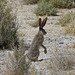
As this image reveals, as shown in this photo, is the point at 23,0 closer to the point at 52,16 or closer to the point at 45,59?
the point at 52,16

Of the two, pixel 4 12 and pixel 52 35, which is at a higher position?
pixel 4 12

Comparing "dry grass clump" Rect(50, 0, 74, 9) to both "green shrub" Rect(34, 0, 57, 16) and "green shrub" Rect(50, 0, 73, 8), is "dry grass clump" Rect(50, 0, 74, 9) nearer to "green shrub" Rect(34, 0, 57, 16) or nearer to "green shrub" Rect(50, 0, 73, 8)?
"green shrub" Rect(50, 0, 73, 8)

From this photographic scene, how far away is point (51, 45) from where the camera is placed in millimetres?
8711

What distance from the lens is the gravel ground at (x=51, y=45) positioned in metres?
6.14

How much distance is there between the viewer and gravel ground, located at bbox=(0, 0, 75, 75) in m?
6.14

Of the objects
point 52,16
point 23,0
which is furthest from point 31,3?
point 52,16

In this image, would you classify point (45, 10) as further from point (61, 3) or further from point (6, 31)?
point (6, 31)

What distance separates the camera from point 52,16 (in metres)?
14.2

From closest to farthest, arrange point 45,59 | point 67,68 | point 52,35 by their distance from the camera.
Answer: point 67,68, point 45,59, point 52,35

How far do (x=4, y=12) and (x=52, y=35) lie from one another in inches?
83.8

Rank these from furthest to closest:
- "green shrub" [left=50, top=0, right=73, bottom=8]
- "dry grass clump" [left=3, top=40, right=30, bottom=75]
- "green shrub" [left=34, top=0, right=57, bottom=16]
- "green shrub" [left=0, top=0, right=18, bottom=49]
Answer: "green shrub" [left=50, top=0, right=73, bottom=8]
"green shrub" [left=34, top=0, right=57, bottom=16]
"green shrub" [left=0, top=0, right=18, bottom=49]
"dry grass clump" [left=3, top=40, right=30, bottom=75]

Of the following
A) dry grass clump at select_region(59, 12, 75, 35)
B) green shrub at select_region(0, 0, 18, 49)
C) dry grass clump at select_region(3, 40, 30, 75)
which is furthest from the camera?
dry grass clump at select_region(59, 12, 75, 35)

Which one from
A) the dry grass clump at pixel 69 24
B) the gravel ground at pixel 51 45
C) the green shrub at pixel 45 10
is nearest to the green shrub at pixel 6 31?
→ the gravel ground at pixel 51 45

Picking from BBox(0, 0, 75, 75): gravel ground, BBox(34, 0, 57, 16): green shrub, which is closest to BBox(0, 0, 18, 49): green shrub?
BBox(0, 0, 75, 75): gravel ground
